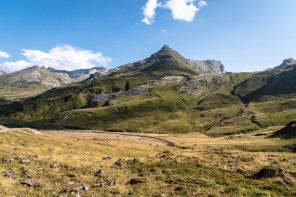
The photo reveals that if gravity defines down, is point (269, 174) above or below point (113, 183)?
above

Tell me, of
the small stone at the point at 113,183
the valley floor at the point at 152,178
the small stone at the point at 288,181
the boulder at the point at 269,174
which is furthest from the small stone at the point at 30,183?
the small stone at the point at 288,181

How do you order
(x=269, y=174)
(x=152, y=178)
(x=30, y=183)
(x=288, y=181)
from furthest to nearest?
(x=152, y=178) → (x=269, y=174) → (x=288, y=181) → (x=30, y=183)

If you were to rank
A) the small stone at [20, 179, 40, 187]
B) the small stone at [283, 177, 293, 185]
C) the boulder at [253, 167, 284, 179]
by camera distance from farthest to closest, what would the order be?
the boulder at [253, 167, 284, 179]
the small stone at [283, 177, 293, 185]
the small stone at [20, 179, 40, 187]

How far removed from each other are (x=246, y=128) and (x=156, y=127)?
71582mm

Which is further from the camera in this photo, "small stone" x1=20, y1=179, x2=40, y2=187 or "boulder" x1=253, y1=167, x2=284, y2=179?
"boulder" x1=253, y1=167, x2=284, y2=179

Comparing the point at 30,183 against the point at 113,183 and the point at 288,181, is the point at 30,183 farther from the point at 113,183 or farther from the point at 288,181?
the point at 288,181

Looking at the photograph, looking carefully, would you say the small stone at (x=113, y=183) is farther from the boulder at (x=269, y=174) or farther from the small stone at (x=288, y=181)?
the small stone at (x=288, y=181)

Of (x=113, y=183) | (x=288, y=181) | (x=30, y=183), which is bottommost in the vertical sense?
(x=113, y=183)

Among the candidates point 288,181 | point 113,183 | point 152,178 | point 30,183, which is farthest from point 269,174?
point 30,183

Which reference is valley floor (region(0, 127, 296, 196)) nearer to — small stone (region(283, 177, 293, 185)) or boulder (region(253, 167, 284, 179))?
small stone (region(283, 177, 293, 185))

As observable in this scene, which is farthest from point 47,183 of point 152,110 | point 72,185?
point 152,110

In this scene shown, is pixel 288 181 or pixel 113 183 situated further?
pixel 113 183

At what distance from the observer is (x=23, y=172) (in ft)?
66.1

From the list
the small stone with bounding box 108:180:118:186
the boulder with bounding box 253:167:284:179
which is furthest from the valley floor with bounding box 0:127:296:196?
the boulder with bounding box 253:167:284:179
